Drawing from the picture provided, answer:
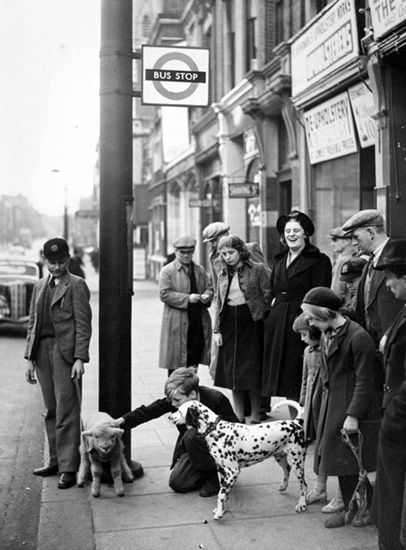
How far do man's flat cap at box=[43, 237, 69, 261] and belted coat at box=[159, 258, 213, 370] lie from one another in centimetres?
209

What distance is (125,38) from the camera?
576 cm

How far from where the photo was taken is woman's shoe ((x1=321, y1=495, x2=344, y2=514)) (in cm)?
499

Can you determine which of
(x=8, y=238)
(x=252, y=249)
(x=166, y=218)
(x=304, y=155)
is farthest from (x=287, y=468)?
(x=8, y=238)

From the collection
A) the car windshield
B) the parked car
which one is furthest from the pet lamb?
the car windshield

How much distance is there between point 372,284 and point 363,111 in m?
6.97

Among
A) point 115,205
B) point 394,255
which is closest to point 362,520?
point 394,255

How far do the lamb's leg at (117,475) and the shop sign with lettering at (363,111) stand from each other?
23.2 ft

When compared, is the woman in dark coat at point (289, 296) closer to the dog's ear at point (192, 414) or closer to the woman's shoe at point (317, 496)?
the woman's shoe at point (317, 496)

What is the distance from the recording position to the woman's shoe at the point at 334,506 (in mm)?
4992

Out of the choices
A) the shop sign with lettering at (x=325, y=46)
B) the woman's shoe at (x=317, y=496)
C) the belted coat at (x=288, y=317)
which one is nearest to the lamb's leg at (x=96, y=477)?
the woman's shoe at (x=317, y=496)

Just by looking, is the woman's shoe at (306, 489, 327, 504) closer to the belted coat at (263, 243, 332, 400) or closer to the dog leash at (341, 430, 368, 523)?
the dog leash at (341, 430, 368, 523)

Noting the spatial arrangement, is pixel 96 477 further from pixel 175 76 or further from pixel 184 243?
pixel 175 76

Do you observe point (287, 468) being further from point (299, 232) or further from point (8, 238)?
point (8, 238)

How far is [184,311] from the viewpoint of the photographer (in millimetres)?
7840
